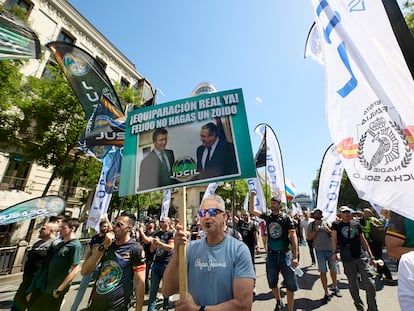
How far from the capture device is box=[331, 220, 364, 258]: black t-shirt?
4625 millimetres

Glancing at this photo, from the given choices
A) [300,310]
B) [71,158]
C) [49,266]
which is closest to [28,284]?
[49,266]

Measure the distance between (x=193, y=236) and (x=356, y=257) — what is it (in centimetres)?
558

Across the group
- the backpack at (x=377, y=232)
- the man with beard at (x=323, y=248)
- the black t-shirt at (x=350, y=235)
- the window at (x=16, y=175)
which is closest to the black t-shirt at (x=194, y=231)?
Answer: the man with beard at (x=323, y=248)

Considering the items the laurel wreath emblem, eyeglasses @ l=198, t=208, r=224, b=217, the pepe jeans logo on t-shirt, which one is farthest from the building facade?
the laurel wreath emblem

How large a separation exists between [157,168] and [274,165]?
6913 mm

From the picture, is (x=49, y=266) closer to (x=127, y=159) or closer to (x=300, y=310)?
(x=127, y=159)

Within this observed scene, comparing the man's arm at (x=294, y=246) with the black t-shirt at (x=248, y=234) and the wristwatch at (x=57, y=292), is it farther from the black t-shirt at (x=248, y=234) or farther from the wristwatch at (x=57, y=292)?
the wristwatch at (x=57, y=292)

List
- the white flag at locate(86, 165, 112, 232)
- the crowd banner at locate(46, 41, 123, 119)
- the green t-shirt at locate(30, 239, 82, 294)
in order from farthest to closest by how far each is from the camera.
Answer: the crowd banner at locate(46, 41, 123, 119) < the white flag at locate(86, 165, 112, 232) < the green t-shirt at locate(30, 239, 82, 294)

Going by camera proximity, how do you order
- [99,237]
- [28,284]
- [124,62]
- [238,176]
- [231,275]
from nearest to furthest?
1. [231,275]
2. [238,176]
3. [28,284]
4. [99,237]
5. [124,62]

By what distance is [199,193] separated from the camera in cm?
5566

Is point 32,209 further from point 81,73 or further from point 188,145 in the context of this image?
point 188,145

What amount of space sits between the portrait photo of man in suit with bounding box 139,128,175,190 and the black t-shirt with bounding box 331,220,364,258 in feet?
14.6

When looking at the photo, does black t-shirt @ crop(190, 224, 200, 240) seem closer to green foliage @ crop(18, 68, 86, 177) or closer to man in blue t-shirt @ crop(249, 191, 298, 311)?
man in blue t-shirt @ crop(249, 191, 298, 311)

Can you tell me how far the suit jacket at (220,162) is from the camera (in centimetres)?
224
